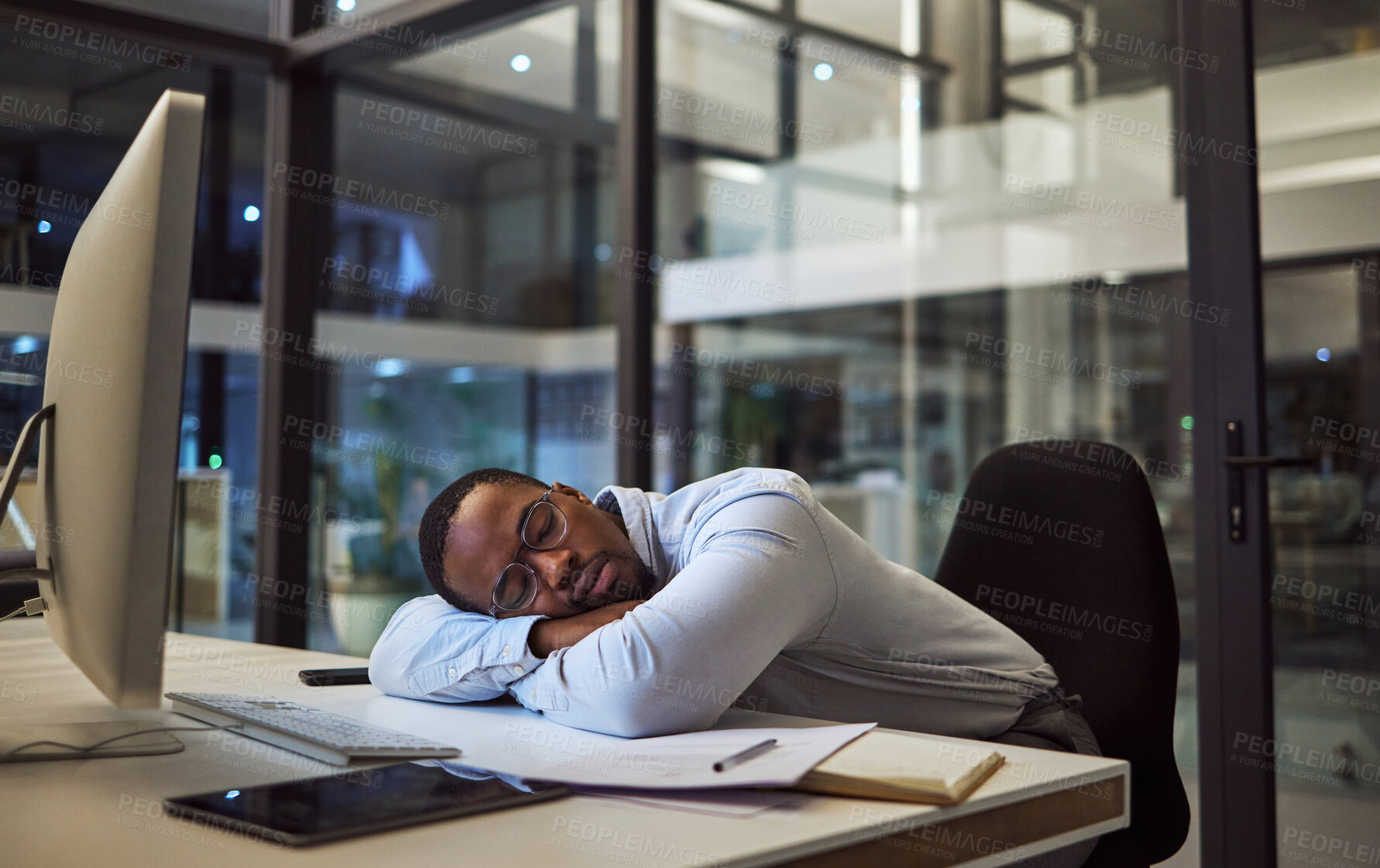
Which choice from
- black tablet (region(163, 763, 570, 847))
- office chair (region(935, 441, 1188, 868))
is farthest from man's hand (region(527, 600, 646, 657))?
office chair (region(935, 441, 1188, 868))

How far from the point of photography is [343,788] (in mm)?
914

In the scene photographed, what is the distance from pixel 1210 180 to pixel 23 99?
122 inches

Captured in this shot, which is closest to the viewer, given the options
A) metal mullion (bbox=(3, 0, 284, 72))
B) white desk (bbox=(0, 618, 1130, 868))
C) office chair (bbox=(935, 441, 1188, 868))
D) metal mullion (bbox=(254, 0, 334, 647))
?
white desk (bbox=(0, 618, 1130, 868))

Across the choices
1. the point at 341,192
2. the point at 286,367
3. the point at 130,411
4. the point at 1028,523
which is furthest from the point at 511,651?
the point at 341,192

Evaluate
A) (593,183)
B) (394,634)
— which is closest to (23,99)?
(593,183)

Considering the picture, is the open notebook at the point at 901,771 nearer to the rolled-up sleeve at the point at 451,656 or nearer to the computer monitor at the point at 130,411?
the rolled-up sleeve at the point at 451,656

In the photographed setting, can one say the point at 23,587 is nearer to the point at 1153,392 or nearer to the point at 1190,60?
the point at 1190,60

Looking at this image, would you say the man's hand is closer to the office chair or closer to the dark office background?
the office chair

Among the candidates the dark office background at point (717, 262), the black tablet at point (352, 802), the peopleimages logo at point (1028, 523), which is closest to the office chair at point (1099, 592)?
the peopleimages logo at point (1028, 523)

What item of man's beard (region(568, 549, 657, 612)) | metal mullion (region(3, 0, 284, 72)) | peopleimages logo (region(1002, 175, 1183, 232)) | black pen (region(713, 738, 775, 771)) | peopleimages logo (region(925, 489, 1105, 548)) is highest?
metal mullion (region(3, 0, 284, 72))

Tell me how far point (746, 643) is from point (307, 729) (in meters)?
0.45

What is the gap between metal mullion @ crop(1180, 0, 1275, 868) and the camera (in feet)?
6.70

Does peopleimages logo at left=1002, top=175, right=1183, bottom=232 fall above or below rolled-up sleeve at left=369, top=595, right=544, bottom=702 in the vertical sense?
above

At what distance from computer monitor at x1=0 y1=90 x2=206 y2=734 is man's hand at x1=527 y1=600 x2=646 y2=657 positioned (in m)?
0.42
